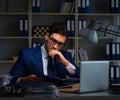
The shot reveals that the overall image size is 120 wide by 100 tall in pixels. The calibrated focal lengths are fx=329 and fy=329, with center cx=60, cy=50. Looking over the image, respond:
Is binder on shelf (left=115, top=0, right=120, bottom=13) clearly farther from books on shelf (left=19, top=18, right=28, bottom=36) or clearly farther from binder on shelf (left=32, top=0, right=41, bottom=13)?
books on shelf (left=19, top=18, right=28, bottom=36)

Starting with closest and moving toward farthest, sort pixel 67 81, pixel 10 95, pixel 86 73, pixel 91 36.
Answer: pixel 10 95
pixel 86 73
pixel 67 81
pixel 91 36

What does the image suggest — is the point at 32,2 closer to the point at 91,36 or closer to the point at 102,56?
the point at 102,56

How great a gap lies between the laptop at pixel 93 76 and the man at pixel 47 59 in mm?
624

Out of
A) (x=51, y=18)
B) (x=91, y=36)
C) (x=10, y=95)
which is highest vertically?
(x=51, y=18)

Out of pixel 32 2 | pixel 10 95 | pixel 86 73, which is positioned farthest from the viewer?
pixel 32 2

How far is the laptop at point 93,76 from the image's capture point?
2.26 meters

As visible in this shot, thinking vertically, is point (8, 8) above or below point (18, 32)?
above

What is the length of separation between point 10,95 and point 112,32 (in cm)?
362

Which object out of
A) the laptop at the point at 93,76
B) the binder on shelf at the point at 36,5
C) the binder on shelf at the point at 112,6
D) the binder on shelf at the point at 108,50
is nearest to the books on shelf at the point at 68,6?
the binder on shelf at the point at 36,5

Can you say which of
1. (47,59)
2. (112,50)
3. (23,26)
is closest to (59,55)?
(47,59)

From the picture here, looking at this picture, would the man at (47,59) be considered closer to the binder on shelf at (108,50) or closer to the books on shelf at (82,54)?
the books on shelf at (82,54)

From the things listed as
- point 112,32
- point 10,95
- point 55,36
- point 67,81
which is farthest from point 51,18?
point 10,95

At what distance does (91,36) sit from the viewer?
279 cm

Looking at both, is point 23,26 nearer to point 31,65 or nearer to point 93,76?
point 31,65
